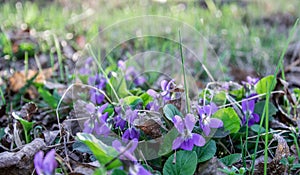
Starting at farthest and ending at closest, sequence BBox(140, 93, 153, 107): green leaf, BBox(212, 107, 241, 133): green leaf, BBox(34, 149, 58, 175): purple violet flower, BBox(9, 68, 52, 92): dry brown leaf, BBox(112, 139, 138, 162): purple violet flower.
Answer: BBox(9, 68, 52, 92): dry brown leaf → BBox(140, 93, 153, 107): green leaf → BBox(212, 107, 241, 133): green leaf → BBox(112, 139, 138, 162): purple violet flower → BBox(34, 149, 58, 175): purple violet flower

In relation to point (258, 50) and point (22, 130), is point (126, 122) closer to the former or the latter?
point (22, 130)

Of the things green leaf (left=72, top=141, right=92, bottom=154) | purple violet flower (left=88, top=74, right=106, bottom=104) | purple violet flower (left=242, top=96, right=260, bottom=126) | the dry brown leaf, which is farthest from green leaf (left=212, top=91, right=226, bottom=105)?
the dry brown leaf

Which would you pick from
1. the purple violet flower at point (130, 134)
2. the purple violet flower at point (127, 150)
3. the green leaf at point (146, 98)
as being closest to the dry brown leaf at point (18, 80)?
the green leaf at point (146, 98)

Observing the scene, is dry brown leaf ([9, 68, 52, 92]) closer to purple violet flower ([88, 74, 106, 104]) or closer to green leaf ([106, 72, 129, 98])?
purple violet flower ([88, 74, 106, 104])

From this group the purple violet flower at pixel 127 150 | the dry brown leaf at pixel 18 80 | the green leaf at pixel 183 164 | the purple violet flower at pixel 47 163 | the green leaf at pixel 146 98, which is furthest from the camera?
the dry brown leaf at pixel 18 80

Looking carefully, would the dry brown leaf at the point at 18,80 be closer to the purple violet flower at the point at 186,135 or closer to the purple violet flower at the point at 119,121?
the purple violet flower at the point at 119,121
